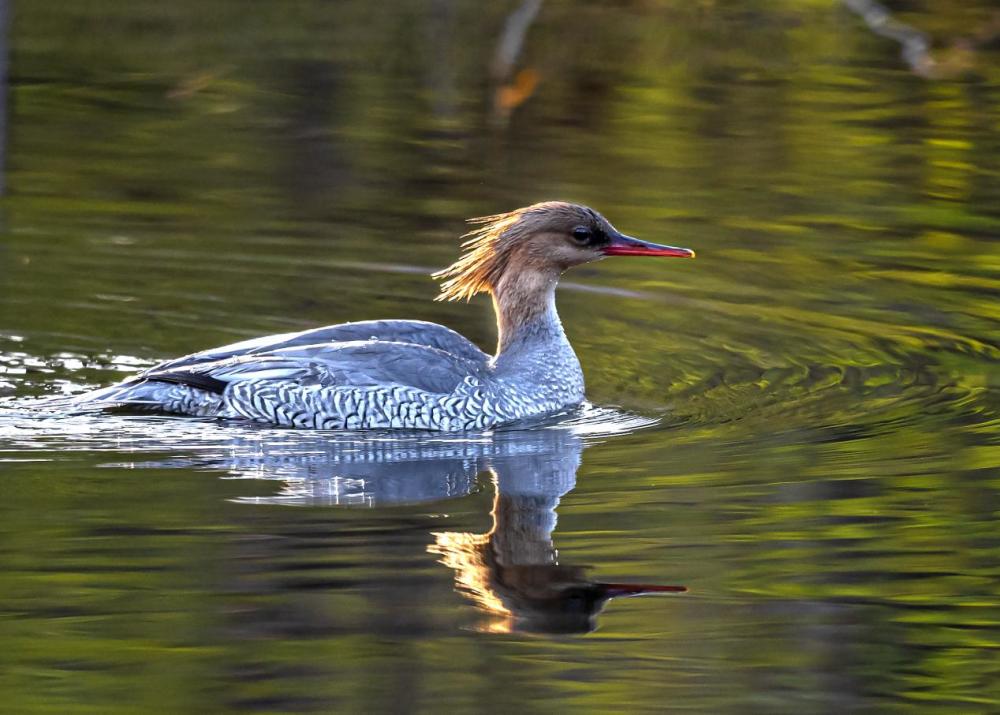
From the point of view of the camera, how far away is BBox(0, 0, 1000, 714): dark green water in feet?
22.1

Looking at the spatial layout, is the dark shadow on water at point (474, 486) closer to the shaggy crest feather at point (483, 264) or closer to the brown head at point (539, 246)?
the brown head at point (539, 246)

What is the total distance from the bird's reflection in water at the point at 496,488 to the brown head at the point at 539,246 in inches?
43.5

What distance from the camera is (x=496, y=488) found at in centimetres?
875

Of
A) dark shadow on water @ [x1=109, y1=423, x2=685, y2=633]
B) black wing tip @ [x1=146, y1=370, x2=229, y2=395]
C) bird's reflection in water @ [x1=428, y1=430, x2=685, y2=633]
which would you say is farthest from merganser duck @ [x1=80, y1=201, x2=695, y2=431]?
bird's reflection in water @ [x1=428, y1=430, x2=685, y2=633]

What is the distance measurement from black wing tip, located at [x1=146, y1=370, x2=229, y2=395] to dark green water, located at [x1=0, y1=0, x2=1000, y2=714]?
0.30m

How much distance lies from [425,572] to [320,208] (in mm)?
7308

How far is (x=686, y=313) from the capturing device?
12094mm

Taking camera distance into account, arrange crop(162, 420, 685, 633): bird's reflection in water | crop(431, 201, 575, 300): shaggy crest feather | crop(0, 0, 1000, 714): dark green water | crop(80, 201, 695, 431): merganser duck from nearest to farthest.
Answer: crop(0, 0, 1000, 714): dark green water, crop(162, 420, 685, 633): bird's reflection in water, crop(80, 201, 695, 431): merganser duck, crop(431, 201, 575, 300): shaggy crest feather

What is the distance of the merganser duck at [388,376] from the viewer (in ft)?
32.6

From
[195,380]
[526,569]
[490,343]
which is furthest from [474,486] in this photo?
[490,343]

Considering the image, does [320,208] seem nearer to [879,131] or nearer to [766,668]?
[879,131]

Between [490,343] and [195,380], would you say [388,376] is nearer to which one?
[195,380]

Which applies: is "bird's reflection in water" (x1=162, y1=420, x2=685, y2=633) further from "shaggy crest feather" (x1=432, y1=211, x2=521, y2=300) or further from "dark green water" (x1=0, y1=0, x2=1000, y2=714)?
"shaggy crest feather" (x1=432, y1=211, x2=521, y2=300)

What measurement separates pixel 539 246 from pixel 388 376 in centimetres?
130
